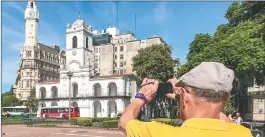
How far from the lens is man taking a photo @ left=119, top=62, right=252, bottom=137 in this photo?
5.84ft

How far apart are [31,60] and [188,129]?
78806mm

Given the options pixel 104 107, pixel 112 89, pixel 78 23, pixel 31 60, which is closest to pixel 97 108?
pixel 104 107

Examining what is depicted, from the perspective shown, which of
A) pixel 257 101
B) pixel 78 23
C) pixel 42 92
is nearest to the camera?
pixel 257 101

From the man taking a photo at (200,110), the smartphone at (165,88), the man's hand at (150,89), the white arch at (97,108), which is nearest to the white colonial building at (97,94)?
the white arch at (97,108)

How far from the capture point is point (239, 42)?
83.7ft

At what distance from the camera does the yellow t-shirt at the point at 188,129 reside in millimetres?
1757

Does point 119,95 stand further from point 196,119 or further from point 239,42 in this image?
point 196,119

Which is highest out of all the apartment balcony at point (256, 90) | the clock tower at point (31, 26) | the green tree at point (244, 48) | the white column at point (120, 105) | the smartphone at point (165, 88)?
the clock tower at point (31, 26)

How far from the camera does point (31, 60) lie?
7725 cm

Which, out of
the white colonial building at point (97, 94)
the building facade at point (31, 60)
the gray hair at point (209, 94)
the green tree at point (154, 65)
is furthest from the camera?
the building facade at point (31, 60)

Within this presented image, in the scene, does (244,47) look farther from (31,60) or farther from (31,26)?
(31,26)

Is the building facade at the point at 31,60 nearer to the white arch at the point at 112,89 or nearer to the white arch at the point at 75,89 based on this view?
the white arch at the point at 75,89

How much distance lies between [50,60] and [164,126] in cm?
8517

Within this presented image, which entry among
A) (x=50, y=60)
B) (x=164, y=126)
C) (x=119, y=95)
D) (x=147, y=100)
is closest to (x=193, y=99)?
(x=164, y=126)
